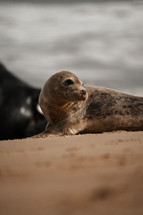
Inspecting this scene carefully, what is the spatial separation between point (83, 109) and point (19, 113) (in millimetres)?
3031

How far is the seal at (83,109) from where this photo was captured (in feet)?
17.2

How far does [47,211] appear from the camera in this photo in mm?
918

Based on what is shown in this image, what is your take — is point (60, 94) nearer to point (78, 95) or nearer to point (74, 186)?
point (78, 95)

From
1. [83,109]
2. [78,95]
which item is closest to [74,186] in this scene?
[78,95]

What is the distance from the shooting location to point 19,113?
8258mm

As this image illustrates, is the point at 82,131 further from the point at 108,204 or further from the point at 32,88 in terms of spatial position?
the point at 108,204

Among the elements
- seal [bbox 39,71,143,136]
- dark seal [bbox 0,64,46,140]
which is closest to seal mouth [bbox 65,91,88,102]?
seal [bbox 39,71,143,136]

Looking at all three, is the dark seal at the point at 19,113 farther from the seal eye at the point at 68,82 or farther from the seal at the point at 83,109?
the seal eye at the point at 68,82

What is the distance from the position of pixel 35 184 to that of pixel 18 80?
26.7 feet

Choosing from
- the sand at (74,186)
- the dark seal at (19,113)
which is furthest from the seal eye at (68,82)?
the sand at (74,186)

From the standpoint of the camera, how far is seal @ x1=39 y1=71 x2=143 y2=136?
523 cm

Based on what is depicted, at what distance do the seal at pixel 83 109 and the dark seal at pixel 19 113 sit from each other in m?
2.59

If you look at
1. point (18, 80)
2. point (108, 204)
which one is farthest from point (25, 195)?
point (18, 80)

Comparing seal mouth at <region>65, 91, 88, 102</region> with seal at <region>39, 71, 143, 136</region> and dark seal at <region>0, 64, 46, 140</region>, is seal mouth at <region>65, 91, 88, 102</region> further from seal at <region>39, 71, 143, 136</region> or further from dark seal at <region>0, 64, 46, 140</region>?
dark seal at <region>0, 64, 46, 140</region>
